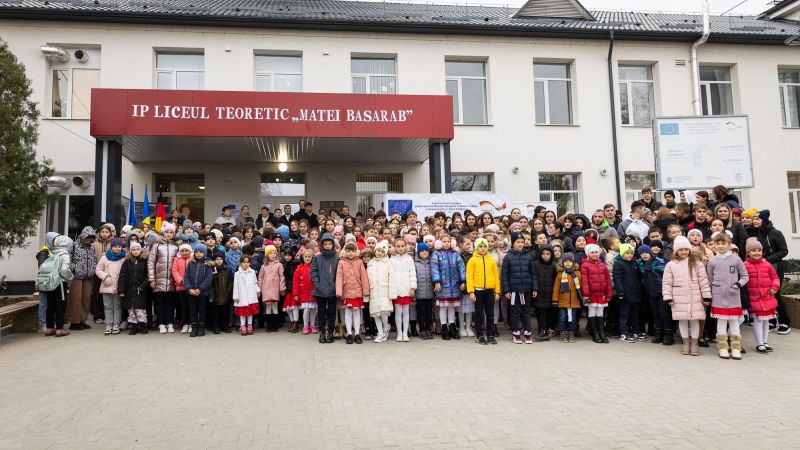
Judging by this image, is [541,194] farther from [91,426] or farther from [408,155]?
[91,426]

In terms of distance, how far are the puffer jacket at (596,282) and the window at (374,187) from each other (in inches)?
332

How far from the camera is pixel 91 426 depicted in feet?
13.7

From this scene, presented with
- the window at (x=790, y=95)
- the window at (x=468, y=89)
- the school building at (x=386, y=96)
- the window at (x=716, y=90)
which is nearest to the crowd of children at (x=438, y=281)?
the school building at (x=386, y=96)

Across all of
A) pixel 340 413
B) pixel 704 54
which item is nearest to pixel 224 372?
pixel 340 413

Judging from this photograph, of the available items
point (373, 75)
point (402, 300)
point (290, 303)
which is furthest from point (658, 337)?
point (373, 75)

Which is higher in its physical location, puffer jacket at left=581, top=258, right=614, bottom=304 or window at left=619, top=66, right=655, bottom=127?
window at left=619, top=66, right=655, bottom=127

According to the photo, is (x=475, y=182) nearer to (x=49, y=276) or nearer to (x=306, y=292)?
(x=306, y=292)

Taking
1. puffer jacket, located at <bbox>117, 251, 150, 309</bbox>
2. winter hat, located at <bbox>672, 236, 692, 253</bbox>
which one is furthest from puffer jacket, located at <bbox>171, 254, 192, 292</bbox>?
winter hat, located at <bbox>672, 236, 692, 253</bbox>

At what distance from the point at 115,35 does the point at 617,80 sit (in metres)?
16.1

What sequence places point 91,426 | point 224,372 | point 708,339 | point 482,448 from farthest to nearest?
1. point 708,339
2. point 224,372
3. point 91,426
4. point 482,448

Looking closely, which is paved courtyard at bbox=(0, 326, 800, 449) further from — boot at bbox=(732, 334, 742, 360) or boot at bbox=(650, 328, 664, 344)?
boot at bbox=(650, 328, 664, 344)

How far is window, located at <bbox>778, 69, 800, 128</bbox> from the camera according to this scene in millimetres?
17250

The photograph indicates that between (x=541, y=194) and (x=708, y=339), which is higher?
(x=541, y=194)

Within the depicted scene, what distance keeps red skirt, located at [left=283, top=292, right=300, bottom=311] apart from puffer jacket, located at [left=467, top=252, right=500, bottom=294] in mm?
3030
